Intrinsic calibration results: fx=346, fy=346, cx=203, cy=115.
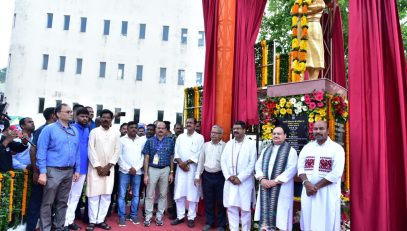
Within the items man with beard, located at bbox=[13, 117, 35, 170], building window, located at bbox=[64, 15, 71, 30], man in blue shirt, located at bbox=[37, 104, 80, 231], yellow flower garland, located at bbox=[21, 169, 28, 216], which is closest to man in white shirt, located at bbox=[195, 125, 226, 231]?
man in blue shirt, located at bbox=[37, 104, 80, 231]

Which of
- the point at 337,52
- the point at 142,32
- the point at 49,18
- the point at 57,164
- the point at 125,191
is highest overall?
the point at 49,18

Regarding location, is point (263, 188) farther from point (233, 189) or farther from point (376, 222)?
point (376, 222)

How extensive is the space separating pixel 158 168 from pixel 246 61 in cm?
270

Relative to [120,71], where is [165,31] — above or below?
above

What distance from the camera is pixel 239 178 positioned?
214 inches

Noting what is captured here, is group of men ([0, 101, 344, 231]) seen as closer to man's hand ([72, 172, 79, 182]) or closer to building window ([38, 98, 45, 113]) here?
man's hand ([72, 172, 79, 182])

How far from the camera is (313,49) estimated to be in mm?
6047

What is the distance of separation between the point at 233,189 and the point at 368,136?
2.18 meters

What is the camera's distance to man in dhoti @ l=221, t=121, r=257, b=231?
543cm

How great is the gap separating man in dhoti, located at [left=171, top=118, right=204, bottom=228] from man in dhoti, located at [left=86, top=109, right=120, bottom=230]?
1176 millimetres

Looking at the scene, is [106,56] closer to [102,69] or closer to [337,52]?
[102,69]

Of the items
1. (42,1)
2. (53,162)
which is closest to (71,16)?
(42,1)

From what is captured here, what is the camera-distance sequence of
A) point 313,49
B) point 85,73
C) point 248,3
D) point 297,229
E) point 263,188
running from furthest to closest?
point 85,73 < point 248,3 < point 313,49 < point 297,229 < point 263,188

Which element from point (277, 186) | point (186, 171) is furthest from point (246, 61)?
point (277, 186)
